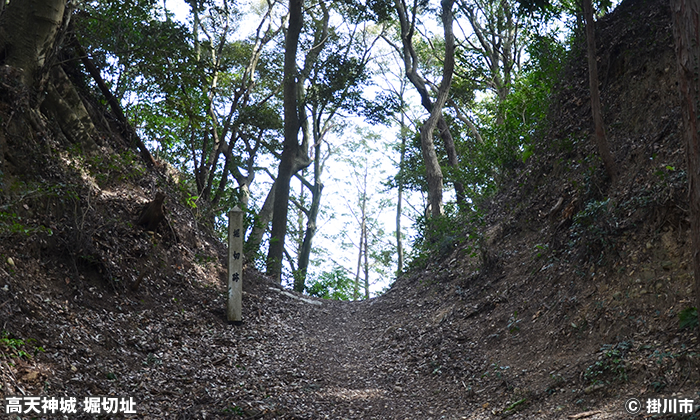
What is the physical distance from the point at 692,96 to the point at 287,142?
12.8m

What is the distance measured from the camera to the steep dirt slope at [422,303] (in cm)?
498

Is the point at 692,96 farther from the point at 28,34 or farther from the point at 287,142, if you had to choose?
the point at 287,142

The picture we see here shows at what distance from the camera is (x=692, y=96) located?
171 inches

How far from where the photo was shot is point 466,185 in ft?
53.0

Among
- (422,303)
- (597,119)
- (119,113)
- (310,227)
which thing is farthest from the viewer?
(310,227)

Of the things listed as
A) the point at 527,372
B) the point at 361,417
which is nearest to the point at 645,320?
the point at 527,372

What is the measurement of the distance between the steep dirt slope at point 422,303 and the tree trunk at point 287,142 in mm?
5170

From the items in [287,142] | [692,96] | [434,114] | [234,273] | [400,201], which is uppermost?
[400,201]

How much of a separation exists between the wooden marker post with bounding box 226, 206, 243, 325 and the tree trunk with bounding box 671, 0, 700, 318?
6.54m

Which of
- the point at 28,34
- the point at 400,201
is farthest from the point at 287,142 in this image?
the point at 400,201

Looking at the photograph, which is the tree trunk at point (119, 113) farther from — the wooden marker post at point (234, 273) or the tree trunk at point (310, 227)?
the tree trunk at point (310, 227)

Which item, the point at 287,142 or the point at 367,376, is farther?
the point at 287,142

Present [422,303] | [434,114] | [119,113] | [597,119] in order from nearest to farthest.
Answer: [597,119], [422,303], [119,113], [434,114]

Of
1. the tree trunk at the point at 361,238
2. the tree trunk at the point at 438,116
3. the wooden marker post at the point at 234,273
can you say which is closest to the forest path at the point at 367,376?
the wooden marker post at the point at 234,273
